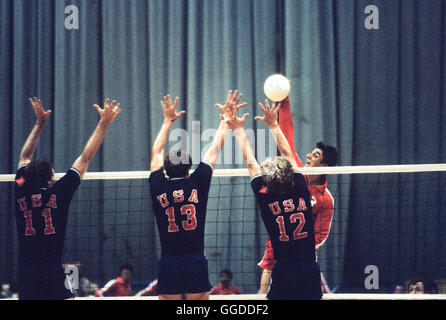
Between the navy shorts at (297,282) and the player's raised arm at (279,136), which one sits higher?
the player's raised arm at (279,136)

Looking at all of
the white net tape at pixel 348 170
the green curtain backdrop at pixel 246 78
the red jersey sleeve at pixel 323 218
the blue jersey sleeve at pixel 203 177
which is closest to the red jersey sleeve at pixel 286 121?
the white net tape at pixel 348 170

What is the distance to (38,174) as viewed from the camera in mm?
4762

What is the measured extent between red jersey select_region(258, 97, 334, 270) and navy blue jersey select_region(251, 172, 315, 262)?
1102 mm

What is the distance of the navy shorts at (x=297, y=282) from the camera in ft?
14.5

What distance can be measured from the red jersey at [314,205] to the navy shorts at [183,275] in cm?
135

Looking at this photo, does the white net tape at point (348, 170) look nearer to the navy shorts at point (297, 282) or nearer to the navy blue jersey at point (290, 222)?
the navy blue jersey at point (290, 222)

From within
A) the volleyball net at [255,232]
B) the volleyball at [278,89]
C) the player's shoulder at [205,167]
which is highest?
the volleyball at [278,89]

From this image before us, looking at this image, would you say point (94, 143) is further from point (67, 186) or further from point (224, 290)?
point (224, 290)

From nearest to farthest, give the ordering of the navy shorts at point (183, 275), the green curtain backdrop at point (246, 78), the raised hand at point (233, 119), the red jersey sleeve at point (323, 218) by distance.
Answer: the navy shorts at point (183, 275)
the raised hand at point (233, 119)
the red jersey sleeve at point (323, 218)
the green curtain backdrop at point (246, 78)

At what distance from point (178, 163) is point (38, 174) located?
4.30ft
